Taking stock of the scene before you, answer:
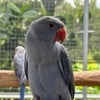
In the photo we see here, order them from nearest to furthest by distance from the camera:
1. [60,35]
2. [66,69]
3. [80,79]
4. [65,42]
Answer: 1. [60,35]
2. [66,69]
3. [80,79]
4. [65,42]

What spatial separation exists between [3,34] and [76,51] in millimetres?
738

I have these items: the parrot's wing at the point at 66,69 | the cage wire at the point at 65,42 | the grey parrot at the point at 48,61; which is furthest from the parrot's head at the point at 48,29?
the cage wire at the point at 65,42

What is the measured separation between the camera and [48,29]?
1137mm

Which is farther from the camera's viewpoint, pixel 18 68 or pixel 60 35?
pixel 18 68

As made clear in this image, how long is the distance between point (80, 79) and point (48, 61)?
0.38m

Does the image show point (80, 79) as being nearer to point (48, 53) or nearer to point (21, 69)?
point (21, 69)

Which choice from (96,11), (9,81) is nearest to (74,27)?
(96,11)

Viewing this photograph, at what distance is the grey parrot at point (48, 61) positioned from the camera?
113cm

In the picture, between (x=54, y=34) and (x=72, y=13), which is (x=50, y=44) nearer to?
(x=54, y=34)

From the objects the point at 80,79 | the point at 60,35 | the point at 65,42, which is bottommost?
the point at 80,79

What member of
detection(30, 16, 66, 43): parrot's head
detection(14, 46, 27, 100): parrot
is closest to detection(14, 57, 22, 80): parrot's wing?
detection(14, 46, 27, 100): parrot

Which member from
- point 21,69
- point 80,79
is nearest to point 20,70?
point 21,69

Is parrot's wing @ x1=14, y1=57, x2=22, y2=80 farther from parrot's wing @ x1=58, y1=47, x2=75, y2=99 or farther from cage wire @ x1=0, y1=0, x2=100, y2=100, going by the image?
cage wire @ x1=0, y1=0, x2=100, y2=100

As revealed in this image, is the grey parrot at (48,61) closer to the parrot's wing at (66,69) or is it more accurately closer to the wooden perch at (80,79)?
the parrot's wing at (66,69)
